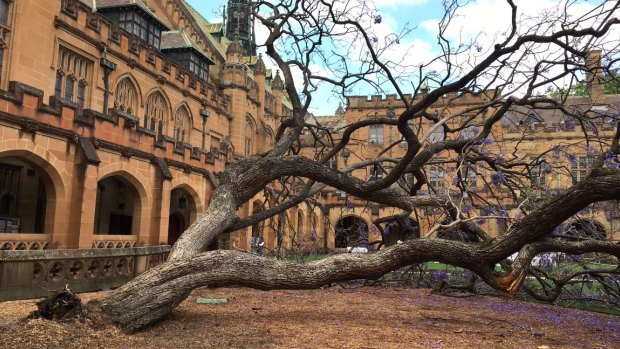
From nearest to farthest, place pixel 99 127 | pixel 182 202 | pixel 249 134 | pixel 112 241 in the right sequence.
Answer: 1. pixel 99 127
2. pixel 112 241
3. pixel 182 202
4. pixel 249 134

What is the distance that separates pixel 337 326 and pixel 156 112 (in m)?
19.6

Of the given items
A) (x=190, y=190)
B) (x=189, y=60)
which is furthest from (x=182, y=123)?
(x=190, y=190)

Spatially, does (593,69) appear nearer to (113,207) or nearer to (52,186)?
(52,186)

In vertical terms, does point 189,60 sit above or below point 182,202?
above

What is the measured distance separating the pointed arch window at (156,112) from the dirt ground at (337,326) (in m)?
15.1

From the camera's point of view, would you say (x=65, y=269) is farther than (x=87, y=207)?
No

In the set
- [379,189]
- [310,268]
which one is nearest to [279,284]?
[310,268]

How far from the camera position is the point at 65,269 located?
384 inches

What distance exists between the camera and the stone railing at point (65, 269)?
341 inches

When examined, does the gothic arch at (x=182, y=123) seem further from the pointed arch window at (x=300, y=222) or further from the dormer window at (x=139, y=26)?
the pointed arch window at (x=300, y=222)

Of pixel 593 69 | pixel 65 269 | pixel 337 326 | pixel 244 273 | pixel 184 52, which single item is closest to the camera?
pixel 244 273

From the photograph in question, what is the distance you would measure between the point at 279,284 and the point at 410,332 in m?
1.88

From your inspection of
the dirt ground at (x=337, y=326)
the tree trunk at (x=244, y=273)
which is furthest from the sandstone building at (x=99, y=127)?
the tree trunk at (x=244, y=273)

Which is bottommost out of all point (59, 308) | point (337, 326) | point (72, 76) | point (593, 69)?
point (337, 326)
